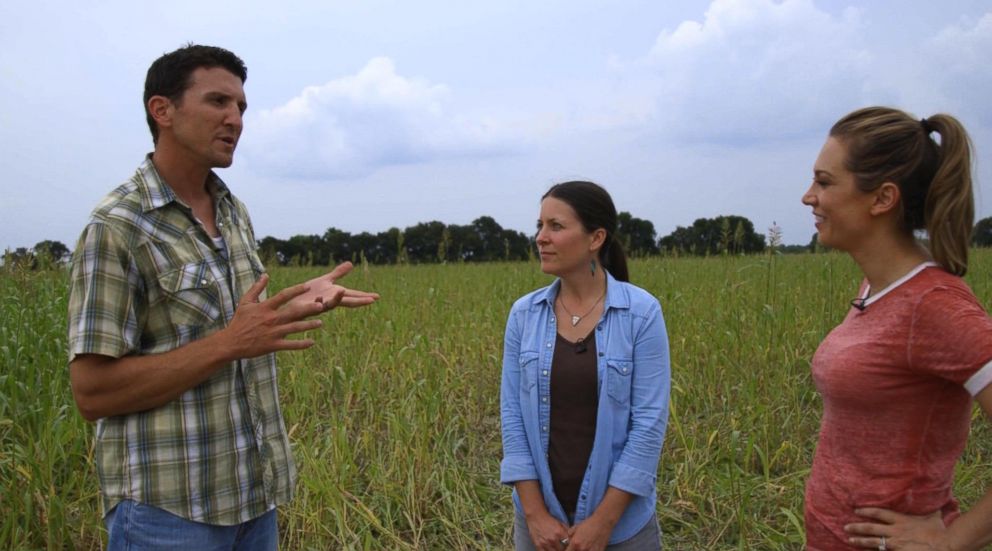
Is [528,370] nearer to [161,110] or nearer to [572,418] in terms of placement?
[572,418]

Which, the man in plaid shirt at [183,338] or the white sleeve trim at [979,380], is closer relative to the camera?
the white sleeve trim at [979,380]

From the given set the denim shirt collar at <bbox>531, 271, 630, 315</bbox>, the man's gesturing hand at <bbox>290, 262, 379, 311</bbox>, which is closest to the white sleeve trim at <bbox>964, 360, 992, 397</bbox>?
the denim shirt collar at <bbox>531, 271, 630, 315</bbox>

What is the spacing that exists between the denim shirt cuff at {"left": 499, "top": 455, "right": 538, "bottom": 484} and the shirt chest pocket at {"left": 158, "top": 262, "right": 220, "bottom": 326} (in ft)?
2.76

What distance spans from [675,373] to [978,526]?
3.29 m

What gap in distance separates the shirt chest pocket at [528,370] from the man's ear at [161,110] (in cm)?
107

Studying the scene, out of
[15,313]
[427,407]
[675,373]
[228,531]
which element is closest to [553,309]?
[228,531]

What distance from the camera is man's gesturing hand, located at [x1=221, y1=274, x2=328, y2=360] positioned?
1.48 meters

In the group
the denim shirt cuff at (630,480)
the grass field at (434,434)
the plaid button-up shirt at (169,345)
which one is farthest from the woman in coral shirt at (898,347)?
the grass field at (434,434)

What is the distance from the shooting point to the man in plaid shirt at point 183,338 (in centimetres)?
146

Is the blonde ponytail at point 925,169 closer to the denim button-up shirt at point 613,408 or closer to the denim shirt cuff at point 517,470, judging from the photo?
the denim button-up shirt at point 613,408

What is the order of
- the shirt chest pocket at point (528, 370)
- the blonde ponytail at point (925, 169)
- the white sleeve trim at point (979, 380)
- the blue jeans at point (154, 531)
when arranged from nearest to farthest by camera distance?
the white sleeve trim at point (979, 380), the blonde ponytail at point (925, 169), the blue jeans at point (154, 531), the shirt chest pocket at point (528, 370)

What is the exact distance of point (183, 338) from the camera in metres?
1.57

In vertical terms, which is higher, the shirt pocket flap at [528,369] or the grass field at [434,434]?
the shirt pocket flap at [528,369]

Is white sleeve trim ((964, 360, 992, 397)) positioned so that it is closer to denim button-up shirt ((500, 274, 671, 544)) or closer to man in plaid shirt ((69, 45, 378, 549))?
denim button-up shirt ((500, 274, 671, 544))
